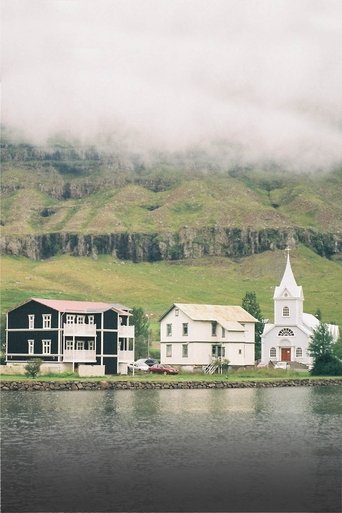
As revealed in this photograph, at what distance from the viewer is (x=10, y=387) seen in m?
96.2

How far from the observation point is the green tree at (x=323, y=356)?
415 feet

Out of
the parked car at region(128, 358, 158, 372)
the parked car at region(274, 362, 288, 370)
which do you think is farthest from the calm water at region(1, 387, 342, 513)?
the parked car at region(274, 362, 288, 370)

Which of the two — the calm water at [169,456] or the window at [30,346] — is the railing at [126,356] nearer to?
the window at [30,346]

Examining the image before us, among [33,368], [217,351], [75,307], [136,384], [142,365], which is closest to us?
[136,384]

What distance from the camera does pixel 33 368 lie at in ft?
337

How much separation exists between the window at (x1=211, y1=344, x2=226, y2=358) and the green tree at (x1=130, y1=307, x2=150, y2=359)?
68.5 feet

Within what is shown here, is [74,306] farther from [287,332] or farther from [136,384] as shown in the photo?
[287,332]

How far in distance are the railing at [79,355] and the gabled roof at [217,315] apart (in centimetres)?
1411

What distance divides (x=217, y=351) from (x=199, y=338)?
318cm

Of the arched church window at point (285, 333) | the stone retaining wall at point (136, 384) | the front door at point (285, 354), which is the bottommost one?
the stone retaining wall at point (136, 384)

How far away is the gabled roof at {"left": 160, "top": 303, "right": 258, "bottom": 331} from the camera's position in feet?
409

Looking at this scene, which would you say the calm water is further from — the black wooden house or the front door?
the front door

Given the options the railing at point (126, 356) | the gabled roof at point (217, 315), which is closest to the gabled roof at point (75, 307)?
the railing at point (126, 356)

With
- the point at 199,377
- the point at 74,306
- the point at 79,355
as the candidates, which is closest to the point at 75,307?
the point at 74,306
